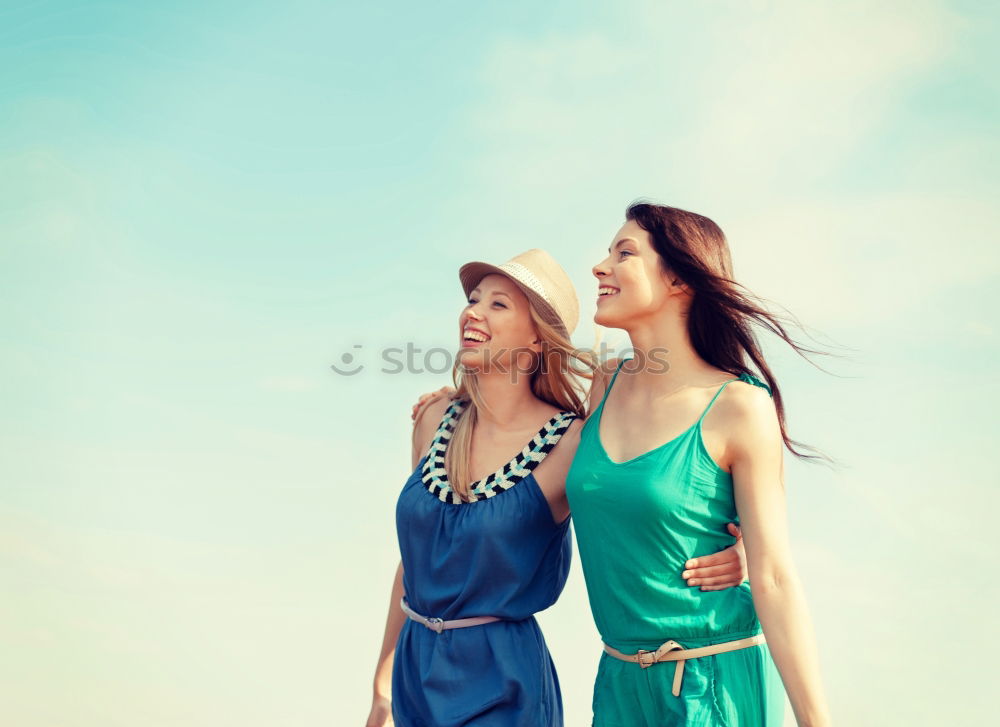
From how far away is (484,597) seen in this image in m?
3.45

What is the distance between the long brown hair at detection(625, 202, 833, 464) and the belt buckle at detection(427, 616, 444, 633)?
4.40 ft

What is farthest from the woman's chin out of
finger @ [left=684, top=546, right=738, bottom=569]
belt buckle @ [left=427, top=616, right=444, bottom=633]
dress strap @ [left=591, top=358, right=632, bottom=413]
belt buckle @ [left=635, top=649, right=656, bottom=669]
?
belt buckle @ [left=427, top=616, right=444, bottom=633]

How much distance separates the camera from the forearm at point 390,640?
3855 millimetres

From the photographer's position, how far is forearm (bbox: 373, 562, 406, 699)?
12.6 ft

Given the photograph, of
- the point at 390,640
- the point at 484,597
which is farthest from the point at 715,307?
the point at 390,640

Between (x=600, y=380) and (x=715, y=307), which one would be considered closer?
(x=715, y=307)

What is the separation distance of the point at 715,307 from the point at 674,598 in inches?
37.7

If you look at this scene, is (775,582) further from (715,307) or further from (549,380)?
(549,380)

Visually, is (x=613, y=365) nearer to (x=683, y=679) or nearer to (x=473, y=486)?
(x=473, y=486)

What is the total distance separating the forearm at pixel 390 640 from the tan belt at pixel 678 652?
1.31 meters

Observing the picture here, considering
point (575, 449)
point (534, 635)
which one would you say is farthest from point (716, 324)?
point (534, 635)

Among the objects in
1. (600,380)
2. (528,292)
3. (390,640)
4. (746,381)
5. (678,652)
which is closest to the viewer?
(678,652)

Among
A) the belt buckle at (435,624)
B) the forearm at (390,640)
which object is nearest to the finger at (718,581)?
the belt buckle at (435,624)

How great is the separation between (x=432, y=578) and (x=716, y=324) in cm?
137
